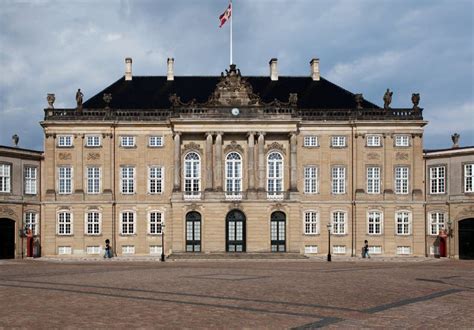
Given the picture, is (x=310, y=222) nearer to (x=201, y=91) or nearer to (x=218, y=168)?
(x=218, y=168)

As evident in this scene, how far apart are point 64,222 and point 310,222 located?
19293 millimetres

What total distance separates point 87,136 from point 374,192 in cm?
2313

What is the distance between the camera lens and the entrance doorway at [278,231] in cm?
5288

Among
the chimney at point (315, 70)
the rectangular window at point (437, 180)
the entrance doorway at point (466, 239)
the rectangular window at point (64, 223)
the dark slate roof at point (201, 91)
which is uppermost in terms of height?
the chimney at point (315, 70)

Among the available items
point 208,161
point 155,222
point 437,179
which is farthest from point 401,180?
point 155,222

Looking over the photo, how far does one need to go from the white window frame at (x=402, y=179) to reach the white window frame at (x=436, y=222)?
2.74 meters

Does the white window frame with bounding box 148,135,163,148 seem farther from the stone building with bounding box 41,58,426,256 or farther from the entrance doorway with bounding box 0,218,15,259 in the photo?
the entrance doorway with bounding box 0,218,15,259

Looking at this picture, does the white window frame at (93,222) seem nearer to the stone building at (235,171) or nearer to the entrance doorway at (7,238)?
the stone building at (235,171)

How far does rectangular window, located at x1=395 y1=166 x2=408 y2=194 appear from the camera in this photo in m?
54.5

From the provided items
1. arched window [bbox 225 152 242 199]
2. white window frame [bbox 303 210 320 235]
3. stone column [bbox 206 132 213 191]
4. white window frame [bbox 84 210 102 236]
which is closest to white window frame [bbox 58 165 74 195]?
white window frame [bbox 84 210 102 236]

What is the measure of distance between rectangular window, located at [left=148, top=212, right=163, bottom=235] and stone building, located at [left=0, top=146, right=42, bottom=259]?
8.69m

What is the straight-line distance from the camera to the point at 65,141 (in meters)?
54.1

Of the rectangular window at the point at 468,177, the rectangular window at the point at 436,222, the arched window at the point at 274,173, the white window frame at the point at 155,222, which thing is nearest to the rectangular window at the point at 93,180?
the white window frame at the point at 155,222

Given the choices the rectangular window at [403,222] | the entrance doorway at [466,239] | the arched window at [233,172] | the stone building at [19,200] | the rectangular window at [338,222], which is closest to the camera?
→ the stone building at [19,200]
